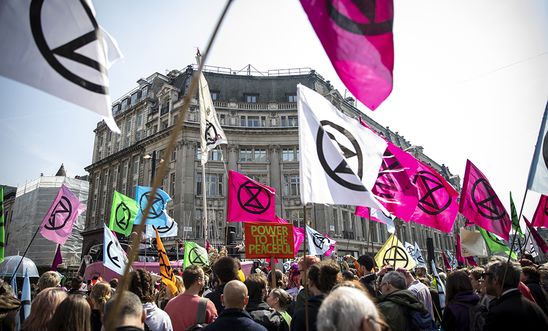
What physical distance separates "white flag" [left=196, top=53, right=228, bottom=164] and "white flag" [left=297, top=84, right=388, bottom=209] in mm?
6968

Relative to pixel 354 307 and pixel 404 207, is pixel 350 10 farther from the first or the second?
pixel 404 207

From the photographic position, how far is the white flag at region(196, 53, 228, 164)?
11680 millimetres

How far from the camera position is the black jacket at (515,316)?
11.7 feet

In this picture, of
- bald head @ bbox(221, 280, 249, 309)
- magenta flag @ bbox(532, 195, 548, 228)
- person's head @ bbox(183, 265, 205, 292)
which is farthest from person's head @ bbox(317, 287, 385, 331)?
magenta flag @ bbox(532, 195, 548, 228)

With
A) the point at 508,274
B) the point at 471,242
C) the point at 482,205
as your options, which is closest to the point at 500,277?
the point at 508,274

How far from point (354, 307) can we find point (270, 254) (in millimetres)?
4401

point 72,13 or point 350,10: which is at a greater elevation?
point 350,10

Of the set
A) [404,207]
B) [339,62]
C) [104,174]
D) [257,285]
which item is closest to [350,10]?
[339,62]

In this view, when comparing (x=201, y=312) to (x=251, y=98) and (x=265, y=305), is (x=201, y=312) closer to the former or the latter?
(x=265, y=305)

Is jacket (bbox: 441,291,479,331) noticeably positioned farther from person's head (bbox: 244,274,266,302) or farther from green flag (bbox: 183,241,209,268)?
green flag (bbox: 183,241,209,268)

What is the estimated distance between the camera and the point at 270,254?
643cm

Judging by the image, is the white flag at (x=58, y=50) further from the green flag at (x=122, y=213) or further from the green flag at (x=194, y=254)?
the green flag at (x=122, y=213)

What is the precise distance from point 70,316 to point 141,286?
4.32 feet

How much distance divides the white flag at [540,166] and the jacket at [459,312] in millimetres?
1591
